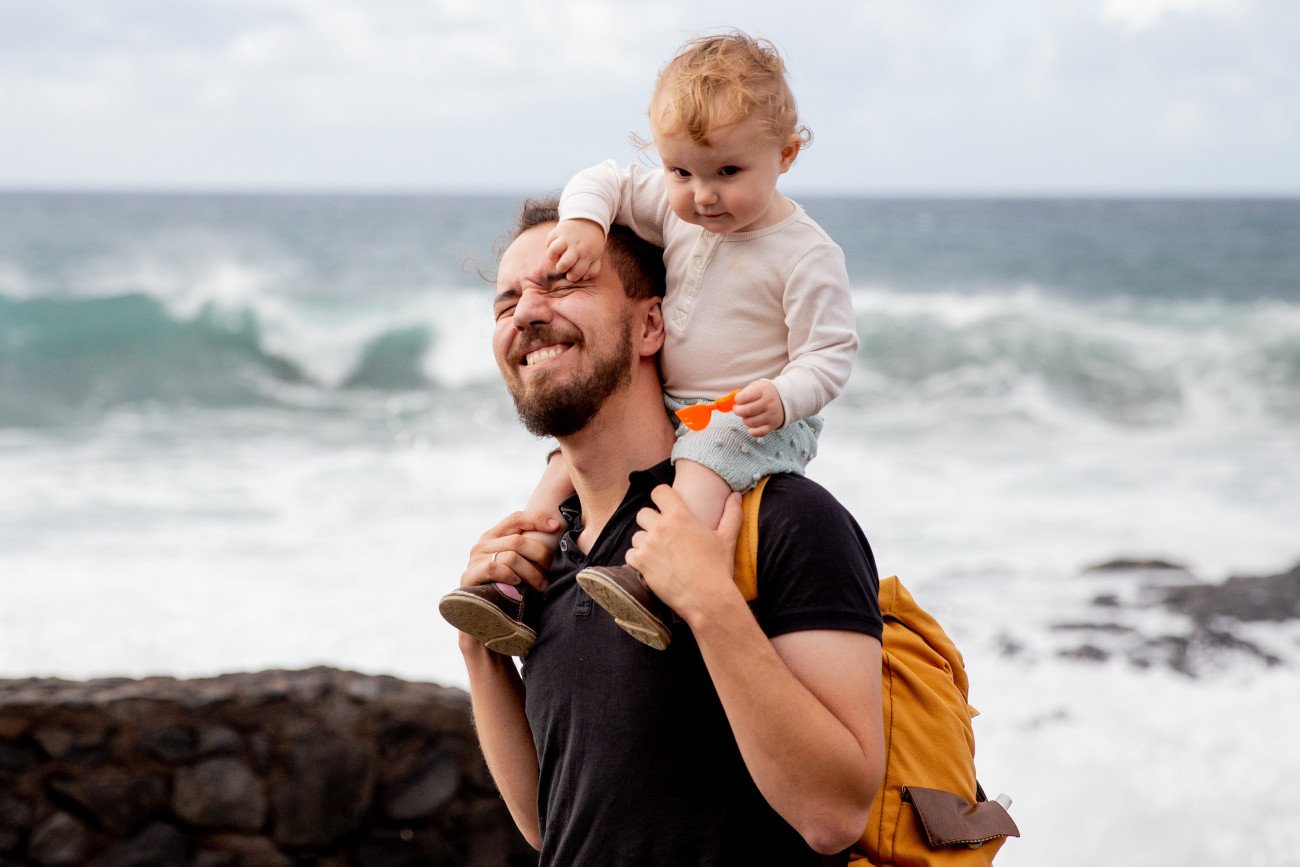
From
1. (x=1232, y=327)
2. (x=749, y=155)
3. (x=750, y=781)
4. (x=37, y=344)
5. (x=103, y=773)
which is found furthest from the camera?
(x=1232, y=327)

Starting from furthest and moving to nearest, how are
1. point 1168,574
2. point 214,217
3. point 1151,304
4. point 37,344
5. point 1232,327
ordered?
point 214,217 → point 1151,304 → point 1232,327 → point 37,344 → point 1168,574

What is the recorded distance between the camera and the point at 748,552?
2.04m

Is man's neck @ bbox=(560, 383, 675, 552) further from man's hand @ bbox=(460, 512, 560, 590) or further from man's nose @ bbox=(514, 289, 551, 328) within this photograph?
man's nose @ bbox=(514, 289, 551, 328)

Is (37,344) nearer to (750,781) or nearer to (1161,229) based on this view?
(750,781)

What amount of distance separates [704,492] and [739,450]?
3.4 inches

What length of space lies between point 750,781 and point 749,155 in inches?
38.4

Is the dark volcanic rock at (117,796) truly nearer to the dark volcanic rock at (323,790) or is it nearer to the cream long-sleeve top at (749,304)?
the dark volcanic rock at (323,790)

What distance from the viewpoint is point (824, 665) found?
1904 millimetres

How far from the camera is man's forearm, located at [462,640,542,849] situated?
241 centimetres

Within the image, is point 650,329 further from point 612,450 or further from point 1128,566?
point 1128,566

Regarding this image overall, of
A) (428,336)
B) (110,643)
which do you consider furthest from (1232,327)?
(110,643)

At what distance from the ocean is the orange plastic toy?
758 mm

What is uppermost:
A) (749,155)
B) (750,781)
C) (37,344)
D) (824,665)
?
(37,344)

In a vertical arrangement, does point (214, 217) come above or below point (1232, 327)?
above
